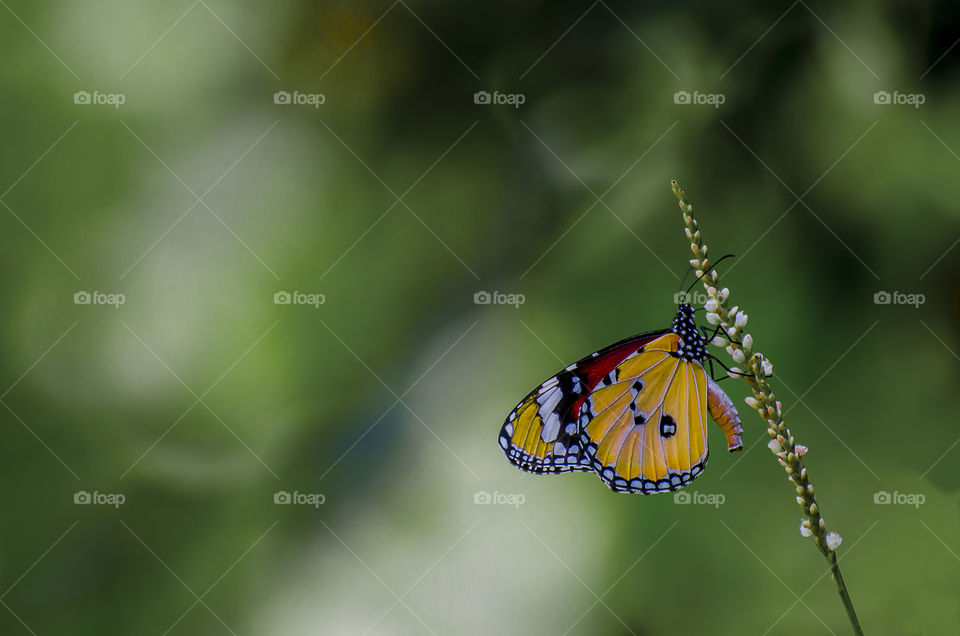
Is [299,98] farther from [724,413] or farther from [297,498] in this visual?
[724,413]

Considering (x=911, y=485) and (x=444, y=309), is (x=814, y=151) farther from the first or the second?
(x=444, y=309)

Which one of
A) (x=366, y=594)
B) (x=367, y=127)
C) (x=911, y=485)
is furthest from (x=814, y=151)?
(x=366, y=594)

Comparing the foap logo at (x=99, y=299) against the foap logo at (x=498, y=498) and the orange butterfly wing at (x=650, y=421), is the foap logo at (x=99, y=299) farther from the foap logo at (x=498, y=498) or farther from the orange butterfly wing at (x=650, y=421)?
the orange butterfly wing at (x=650, y=421)

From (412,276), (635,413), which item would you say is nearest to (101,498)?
(412,276)

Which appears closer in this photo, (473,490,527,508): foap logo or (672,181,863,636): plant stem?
(672,181,863,636): plant stem

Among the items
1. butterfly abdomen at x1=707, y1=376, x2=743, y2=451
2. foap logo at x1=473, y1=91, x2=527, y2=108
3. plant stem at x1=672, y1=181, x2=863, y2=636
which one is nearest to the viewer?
plant stem at x1=672, y1=181, x2=863, y2=636

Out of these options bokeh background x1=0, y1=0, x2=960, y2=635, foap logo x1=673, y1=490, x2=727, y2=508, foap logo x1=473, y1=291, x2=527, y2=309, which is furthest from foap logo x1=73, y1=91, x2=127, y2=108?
foap logo x1=673, y1=490, x2=727, y2=508

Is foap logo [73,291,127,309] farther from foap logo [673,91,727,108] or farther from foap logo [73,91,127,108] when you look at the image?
foap logo [673,91,727,108]
